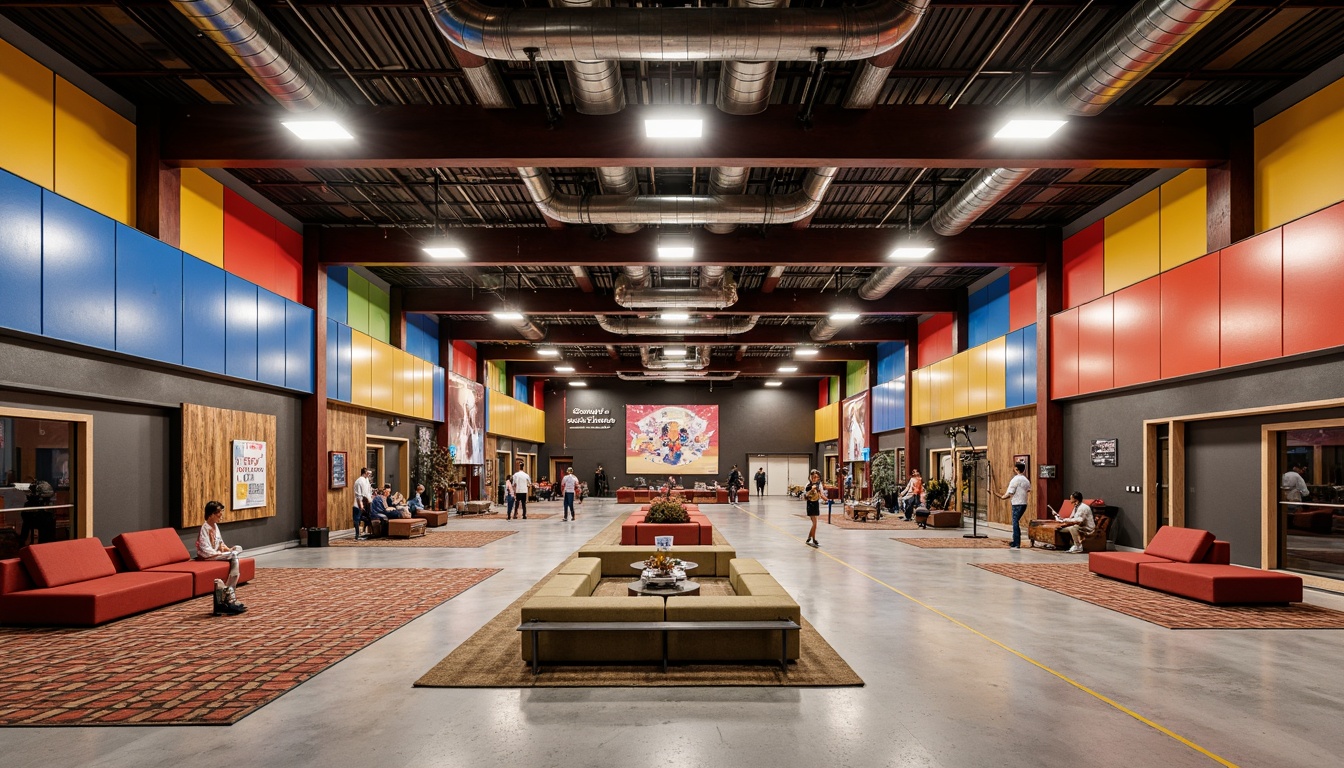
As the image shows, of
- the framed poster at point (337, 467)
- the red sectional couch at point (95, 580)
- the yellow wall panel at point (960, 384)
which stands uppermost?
the yellow wall panel at point (960, 384)

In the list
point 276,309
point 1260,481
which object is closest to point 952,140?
point 1260,481

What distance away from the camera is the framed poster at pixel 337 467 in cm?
1398

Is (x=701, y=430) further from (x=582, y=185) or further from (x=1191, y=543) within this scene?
(x=1191, y=543)

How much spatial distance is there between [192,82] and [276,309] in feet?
13.4

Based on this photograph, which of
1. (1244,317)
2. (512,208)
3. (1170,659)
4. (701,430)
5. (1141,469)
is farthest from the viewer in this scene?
(701,430)

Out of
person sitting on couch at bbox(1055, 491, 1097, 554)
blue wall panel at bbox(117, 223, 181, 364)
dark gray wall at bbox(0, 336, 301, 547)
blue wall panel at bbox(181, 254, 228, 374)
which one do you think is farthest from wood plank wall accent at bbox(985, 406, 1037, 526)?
blue wall panel at bbox(117, 223, 181, 364)

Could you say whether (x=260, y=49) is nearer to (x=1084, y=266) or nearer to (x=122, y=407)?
(x=122, y=407)

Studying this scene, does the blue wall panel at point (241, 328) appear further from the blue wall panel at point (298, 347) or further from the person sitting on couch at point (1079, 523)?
the person sitting on couch at point (1079, 523)

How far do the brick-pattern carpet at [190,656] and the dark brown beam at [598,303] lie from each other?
9.74m

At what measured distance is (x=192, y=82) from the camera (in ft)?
28.2

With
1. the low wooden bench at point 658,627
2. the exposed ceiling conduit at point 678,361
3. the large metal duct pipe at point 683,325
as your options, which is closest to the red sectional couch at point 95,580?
the low wooden bench at point 658,627

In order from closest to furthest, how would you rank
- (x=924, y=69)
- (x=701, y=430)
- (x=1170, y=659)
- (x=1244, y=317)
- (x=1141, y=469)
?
(x=1170, y=659) < (x=924, y=69) < (x=1244, y=317) < (x=1141, y=469) < (x=701, y=430)

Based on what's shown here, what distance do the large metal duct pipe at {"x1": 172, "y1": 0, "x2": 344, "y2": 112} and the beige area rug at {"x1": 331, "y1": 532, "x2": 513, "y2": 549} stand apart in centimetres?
781

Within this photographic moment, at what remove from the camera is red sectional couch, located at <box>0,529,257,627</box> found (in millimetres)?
6457
